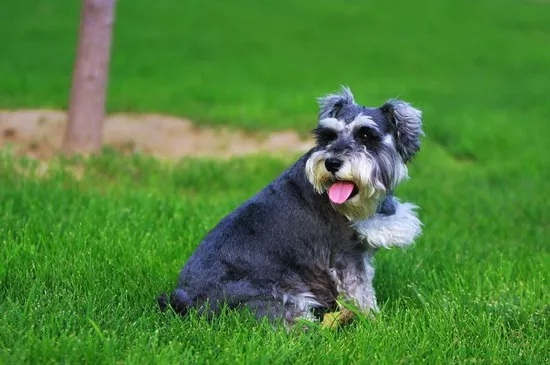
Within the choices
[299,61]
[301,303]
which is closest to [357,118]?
[301,303]

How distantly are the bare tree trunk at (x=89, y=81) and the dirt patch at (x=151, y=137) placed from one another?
338mm

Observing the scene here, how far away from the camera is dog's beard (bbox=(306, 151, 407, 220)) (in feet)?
14.4

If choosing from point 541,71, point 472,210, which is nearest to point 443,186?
point 472,210

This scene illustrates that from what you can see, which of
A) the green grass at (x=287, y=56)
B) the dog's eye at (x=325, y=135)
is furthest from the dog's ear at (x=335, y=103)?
the green grass at (x=287, y=56)

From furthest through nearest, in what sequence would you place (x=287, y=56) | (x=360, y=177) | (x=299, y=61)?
1. (x=287, y=56)
2. (x=299, y=61)
3. (x=360, y=177)

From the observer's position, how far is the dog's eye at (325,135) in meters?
4.62

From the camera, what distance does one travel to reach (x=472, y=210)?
324 inches

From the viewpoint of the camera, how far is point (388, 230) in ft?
15.6

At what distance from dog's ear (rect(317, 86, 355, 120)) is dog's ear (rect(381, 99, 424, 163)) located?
23 centimetres

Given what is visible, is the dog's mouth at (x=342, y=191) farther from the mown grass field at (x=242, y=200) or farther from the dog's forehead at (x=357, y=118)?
the mown grass field at (x=242, y=200)

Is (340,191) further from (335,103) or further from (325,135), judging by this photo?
(335,103)

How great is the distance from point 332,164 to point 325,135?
0.29m

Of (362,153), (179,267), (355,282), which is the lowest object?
(179,267)

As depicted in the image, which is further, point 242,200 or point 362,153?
point 242,200
